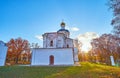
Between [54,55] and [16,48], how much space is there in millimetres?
24740

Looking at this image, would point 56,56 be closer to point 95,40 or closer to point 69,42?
point 69,42

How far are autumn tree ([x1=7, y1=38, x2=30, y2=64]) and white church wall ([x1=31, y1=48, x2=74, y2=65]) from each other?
22.0m

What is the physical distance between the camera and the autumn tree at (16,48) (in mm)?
42266

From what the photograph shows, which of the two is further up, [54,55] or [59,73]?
[54,55]

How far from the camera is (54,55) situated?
23.3m

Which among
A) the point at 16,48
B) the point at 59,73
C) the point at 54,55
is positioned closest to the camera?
the point at 59,73

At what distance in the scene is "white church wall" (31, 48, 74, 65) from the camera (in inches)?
891

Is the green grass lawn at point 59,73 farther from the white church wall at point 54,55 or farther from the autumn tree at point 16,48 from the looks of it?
the autumn tree at point 16,48

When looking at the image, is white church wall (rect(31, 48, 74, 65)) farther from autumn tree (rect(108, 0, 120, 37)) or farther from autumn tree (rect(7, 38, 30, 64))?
autumn tree (rect(7, 38, 30, 64))

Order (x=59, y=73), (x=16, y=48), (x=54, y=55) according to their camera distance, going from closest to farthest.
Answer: (x=59, y=73), (x=54, y=55), (x=16, y=48)

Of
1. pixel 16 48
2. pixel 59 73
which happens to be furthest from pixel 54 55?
pixel 16 48

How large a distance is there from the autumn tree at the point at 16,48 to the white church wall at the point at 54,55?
2196 cm

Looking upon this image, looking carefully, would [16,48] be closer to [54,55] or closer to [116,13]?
[54,55]

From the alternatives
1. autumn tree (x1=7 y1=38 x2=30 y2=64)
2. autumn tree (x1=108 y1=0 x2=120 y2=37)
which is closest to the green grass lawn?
autumn tree (x1=108 y1=0 x2=120 y2=37)
